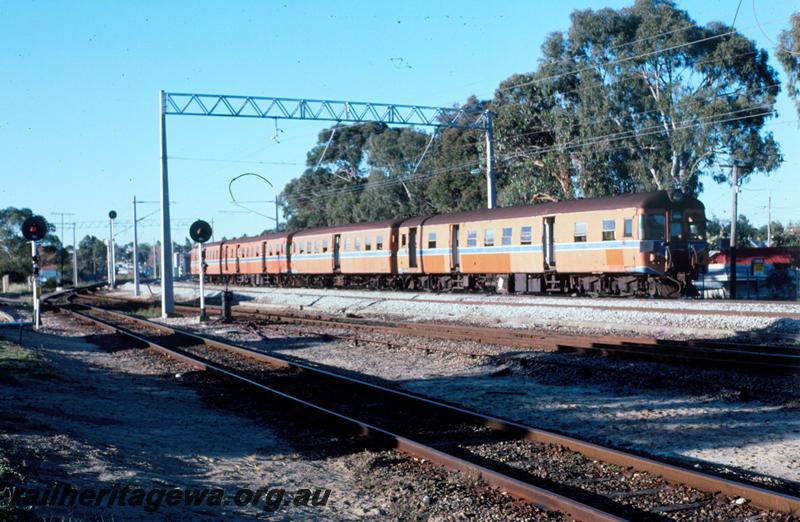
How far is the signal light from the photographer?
1991 cm

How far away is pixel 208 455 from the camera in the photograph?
7508 millimetres

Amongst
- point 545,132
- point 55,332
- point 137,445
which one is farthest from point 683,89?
point 137,445

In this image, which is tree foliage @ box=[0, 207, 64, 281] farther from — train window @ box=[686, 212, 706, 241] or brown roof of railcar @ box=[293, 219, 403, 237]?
train window @ box=[686, 212, 706, 241]

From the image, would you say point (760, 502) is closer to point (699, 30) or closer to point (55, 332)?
point (55, 332)

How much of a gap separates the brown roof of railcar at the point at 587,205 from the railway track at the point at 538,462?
43.2ft

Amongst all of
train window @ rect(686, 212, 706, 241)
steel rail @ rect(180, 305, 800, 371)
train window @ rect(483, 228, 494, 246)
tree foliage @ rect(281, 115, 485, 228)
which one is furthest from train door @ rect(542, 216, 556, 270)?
tree foliage @ rect(281, 115, 485, 228)

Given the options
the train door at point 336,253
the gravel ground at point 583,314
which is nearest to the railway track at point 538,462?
the gravel ground at point 583,314

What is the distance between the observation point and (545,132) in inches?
1807

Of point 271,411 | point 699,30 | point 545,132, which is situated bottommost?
point 271,411

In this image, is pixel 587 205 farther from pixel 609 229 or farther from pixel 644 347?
pixel 644 347

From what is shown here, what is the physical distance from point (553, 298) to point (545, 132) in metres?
24.3

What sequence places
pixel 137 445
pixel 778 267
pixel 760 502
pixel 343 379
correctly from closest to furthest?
pixel 760 502 < pixel 137 445 < pixel 343 379 < pixel 778 267

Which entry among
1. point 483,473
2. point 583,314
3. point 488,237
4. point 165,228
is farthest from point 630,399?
point 165,228

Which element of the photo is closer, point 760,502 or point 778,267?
point 760,502
